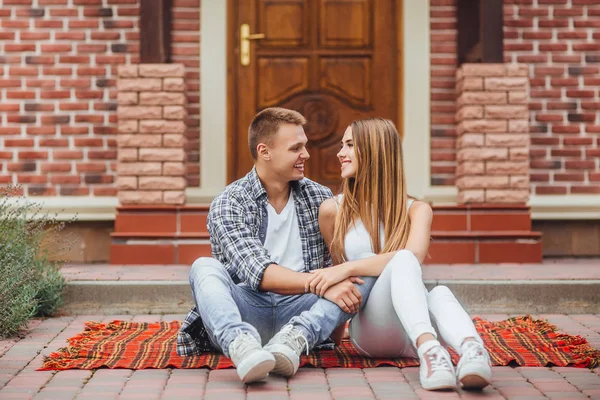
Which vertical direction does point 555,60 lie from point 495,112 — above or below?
above

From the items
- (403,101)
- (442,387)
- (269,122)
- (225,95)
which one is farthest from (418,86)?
(442,387)

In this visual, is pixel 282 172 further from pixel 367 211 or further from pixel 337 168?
pixel 337 168

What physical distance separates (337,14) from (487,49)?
1.34 meters

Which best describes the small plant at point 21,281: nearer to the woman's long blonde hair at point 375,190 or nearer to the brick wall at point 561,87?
the woman's long blonde hair at point 375,190

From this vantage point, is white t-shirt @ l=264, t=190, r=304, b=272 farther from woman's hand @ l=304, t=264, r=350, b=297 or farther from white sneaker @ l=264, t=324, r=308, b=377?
white sneaker @ l=264, t=324, r=308, b=377

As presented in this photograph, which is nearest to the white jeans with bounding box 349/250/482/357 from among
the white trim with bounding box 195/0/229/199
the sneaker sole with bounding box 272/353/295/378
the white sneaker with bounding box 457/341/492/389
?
the white sneaker with bounding box 457/341/492/389

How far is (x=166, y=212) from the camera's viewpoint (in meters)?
7.04

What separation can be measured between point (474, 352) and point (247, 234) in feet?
3.86

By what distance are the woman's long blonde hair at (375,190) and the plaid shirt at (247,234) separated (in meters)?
0.16

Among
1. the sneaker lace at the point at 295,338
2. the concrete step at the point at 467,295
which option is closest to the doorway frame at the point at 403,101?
the concrete step at the point at 467,295

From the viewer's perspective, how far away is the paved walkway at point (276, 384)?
3.35 metres

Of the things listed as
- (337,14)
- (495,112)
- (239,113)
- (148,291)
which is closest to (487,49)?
(495,112)

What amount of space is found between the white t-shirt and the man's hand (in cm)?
42

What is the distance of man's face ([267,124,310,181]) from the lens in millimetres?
4148
